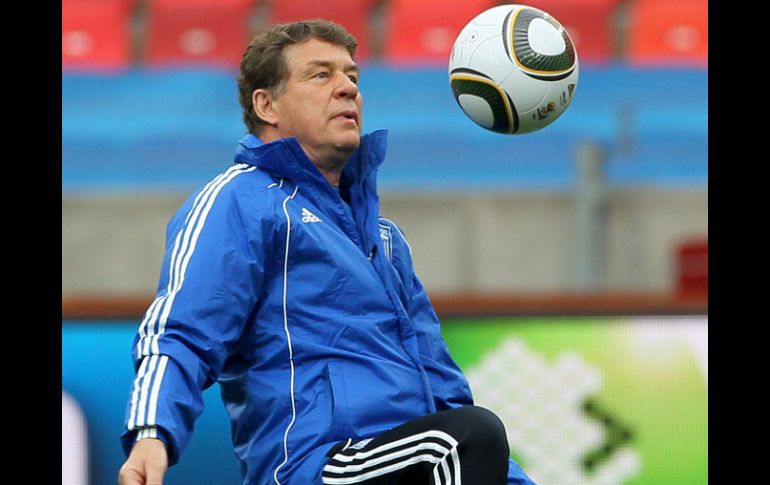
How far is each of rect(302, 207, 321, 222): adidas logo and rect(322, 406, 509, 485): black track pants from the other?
0.65 metres

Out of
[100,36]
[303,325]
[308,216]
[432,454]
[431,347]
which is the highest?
[100,36]

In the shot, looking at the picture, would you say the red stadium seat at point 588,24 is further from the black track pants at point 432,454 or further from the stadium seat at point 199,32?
the black track pants at point 432,454

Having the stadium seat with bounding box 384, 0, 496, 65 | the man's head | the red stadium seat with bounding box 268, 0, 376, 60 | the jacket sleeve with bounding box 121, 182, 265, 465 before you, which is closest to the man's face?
the man's head

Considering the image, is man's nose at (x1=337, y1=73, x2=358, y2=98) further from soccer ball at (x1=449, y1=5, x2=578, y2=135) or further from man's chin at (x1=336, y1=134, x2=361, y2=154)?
soccer ball at (x1=449, y1=5, x2=578, y2=135)

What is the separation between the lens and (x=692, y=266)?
766cm

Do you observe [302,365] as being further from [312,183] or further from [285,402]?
[312,183]

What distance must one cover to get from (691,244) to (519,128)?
4213 millimetres

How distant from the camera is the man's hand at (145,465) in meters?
2.78

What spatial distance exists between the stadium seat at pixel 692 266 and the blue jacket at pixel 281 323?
174 inches

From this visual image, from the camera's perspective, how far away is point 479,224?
791 cm

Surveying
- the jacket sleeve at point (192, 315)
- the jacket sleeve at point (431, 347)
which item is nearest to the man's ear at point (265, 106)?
the jacket sleeve at point (192, 315)

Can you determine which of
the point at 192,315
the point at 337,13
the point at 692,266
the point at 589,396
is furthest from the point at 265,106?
the point at 337,13

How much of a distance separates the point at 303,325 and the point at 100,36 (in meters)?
7.73

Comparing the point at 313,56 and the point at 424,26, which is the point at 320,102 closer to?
the point at 313,56
